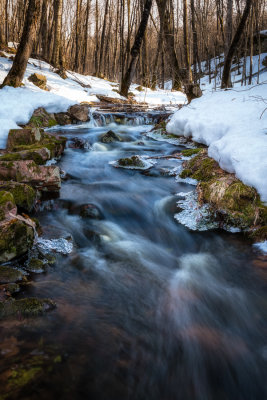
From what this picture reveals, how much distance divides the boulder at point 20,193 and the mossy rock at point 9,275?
1178 millimetres

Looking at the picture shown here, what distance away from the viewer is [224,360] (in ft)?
6.59

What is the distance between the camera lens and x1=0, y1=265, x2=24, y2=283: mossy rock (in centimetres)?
245

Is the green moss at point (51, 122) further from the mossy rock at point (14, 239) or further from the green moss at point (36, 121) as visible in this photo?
the mossy rock at point (14, 239)

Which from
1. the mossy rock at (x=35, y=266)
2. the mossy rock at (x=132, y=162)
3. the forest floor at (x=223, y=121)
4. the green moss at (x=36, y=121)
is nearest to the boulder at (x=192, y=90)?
the forest floor at (x=223, y=121)

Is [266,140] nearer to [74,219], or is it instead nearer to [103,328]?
[74,219]

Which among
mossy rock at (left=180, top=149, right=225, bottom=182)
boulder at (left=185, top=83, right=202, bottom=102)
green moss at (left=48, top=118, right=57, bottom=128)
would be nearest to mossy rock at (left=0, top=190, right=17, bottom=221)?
mossy rock at (left=180, top=149, right=225, bottom=182)

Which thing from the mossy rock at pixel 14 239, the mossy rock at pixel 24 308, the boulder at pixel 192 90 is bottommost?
the mossy rock at pixel 24 308

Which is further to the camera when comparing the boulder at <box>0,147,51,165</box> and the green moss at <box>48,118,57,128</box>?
the green moss at <box>48,118,57,128</box>

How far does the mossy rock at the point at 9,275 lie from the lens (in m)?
2.45

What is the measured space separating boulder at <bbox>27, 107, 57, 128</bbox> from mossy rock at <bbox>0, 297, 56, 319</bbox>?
6.84 m

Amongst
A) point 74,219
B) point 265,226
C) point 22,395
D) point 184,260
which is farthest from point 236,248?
point 22,395

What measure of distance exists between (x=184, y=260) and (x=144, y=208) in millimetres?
1455

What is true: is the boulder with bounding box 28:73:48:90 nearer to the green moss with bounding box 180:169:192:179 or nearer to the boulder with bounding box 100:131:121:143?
the boulder with bounding box 100:131:121:143

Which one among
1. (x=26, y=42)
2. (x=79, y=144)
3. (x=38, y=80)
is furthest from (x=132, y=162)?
(x=38, y=80)
